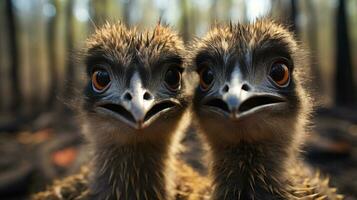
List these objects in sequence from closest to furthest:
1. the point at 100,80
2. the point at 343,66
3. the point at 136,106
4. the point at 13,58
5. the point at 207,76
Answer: the point at 136,106 → the point at 207,76 → the point at 100,80 → the point at 343,66 → the point at 13,58

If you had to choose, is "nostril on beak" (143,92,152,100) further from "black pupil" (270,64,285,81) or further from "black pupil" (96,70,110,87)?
"black pupil" (270,64,285,81)

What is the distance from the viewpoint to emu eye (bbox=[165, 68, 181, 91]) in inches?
151

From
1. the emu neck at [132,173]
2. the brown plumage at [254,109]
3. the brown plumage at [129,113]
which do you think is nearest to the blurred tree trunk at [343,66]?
the brown plumage at [254,109]

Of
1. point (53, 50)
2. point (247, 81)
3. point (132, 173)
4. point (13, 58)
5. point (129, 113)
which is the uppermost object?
point (53, 50)

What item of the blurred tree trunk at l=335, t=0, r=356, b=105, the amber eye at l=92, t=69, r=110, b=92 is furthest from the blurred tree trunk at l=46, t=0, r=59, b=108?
the amber eye at l=92, t=69, r=110, b=92

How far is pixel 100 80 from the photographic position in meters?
3.87

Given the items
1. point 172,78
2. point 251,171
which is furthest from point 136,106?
point 251,171

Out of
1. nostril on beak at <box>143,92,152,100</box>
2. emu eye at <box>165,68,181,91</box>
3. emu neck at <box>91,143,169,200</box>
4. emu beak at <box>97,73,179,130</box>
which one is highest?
emu eye at <box>165,68,181,91</box>

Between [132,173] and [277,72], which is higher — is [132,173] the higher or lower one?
the lower one

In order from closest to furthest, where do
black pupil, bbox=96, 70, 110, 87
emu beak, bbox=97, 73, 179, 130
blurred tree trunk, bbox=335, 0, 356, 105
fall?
emu beak, bbox=97, 73, 179, 130 → black pupil, bbox=96, 70, 110, 87 → blurred tree trunk, bbox=335, 0, 356, 105

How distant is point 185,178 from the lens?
14.3ft

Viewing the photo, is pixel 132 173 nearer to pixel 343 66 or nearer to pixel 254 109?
pixel 254 109

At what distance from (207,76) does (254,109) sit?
0.45m

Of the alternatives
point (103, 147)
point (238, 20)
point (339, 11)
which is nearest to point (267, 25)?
point (238, 20)
